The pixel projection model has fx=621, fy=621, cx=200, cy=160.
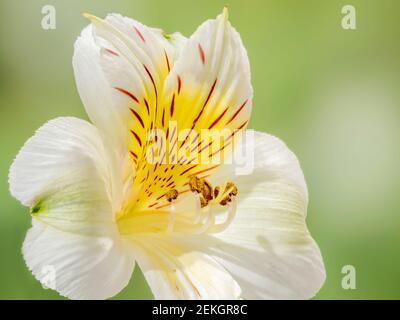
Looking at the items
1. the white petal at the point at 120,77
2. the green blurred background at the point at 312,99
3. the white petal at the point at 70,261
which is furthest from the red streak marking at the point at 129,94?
the green blurred background at the point at 312,99

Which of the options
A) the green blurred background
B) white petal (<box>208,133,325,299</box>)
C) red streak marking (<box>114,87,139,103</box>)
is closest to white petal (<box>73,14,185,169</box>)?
red streak marking (<box>114,87,139,103</box>)

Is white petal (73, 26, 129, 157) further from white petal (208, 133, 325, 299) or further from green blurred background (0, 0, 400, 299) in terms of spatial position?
green blurred background (0, 0, 400, 299)

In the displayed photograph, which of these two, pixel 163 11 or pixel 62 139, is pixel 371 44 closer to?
pixel 163 11

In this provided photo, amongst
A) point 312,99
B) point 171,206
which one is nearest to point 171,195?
point 171,206

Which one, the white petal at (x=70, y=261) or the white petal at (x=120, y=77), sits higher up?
the white petal at (x=120, y=77)

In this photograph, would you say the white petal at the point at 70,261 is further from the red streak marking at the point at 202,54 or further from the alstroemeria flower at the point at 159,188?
the red streak marking at the point at 202,54

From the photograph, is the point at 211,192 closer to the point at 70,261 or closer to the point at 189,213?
the point at 189,213
